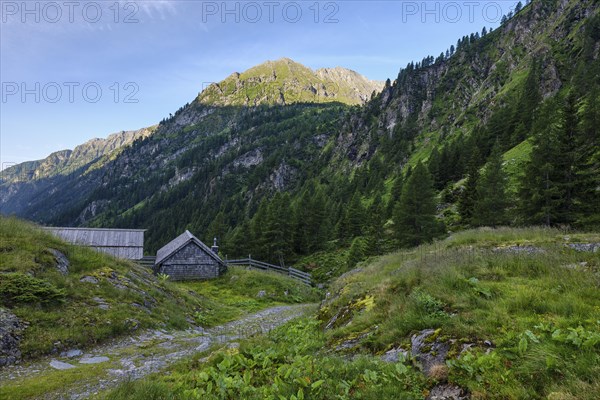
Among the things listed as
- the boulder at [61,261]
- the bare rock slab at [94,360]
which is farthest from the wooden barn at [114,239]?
the bare rock slab at [94,360]

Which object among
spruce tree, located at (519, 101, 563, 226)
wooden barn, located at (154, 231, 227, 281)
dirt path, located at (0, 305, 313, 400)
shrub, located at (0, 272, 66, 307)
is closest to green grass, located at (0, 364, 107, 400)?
dirt path, located at (0, 305, 313, 400)

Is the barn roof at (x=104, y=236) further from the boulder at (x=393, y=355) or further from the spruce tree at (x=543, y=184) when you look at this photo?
the spruce tree at (x=543, y=184)

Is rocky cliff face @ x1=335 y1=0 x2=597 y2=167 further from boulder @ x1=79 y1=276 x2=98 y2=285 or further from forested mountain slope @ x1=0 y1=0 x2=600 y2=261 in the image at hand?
boulder @ x1=79 y1=276 x2=98 y2=285

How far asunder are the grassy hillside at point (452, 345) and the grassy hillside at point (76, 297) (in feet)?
15.6

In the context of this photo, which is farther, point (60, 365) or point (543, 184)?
point (543, 184)

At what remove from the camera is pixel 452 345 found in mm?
5453

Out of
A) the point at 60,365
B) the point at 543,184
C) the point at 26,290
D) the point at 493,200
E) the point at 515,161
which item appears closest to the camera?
the point at 60,365

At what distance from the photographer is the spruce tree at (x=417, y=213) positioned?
35875 mm

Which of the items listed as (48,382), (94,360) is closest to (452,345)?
(48,382)

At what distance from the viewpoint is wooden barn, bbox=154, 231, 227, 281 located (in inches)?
1367

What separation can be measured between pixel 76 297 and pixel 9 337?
126 inches

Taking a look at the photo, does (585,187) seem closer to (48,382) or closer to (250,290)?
(250,290)

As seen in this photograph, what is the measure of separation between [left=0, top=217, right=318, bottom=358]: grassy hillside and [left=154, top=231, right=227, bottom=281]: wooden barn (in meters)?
16.4

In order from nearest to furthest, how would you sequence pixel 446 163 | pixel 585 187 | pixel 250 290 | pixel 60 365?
pixel 60 365
pixel 585 187
pixel 250 290
pixel 446 163
